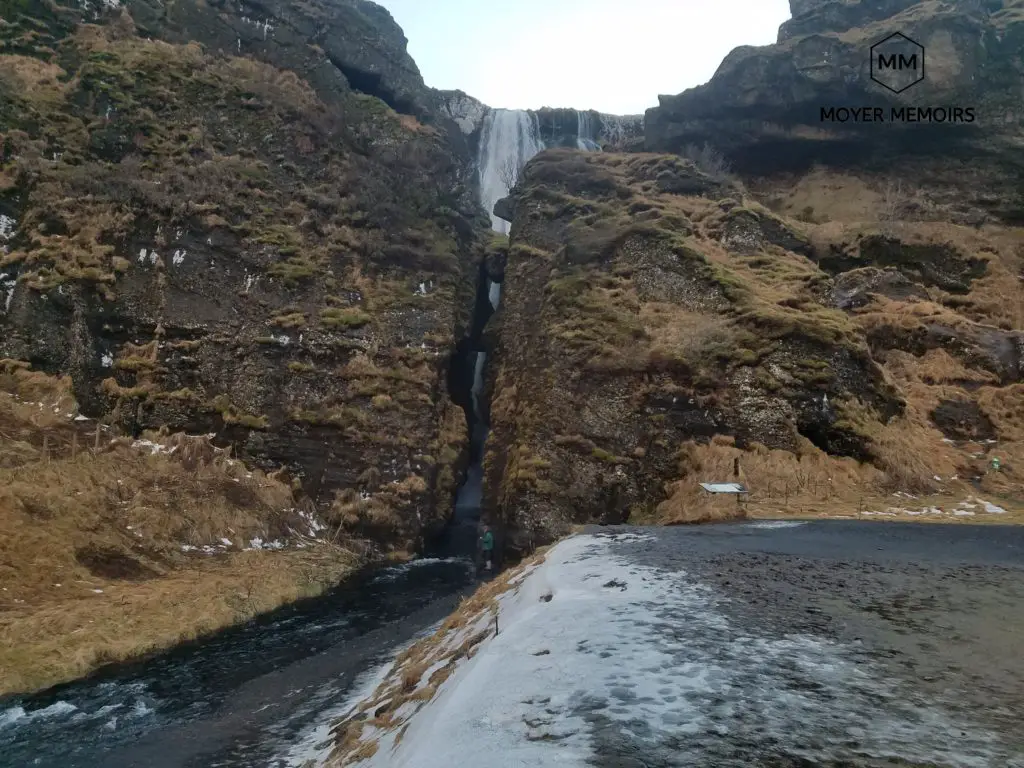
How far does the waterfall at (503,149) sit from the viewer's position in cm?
5675

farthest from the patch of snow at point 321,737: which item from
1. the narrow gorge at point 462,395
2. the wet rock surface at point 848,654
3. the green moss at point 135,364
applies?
the green moss at point 135,364

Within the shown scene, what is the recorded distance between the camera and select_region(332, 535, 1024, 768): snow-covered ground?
4648mm

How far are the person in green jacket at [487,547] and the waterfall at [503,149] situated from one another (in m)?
35.7

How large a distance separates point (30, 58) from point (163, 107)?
22.1ft

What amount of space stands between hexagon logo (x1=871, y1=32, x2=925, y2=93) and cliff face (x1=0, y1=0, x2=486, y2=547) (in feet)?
116

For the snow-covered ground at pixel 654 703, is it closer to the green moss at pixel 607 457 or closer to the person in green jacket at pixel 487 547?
the green moss at pixel 607 457

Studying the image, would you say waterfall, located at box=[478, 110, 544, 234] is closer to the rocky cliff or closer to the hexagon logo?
the rocky cliff

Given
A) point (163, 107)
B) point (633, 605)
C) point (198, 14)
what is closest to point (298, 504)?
point (633, 605)

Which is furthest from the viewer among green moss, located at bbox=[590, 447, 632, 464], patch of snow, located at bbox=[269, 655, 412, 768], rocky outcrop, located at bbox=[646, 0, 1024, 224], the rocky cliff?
rocky outcrop, located at bbox=[646, 0, 1024, 224]

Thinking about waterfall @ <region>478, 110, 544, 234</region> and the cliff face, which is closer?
the cliff face

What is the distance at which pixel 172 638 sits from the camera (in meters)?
15.7

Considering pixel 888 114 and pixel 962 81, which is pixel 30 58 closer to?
pixel 888 114

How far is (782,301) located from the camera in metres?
29.6

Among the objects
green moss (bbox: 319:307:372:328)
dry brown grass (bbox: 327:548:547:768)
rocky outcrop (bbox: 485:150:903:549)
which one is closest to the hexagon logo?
rocky outcrop (bbox: 485:150:903:549)
